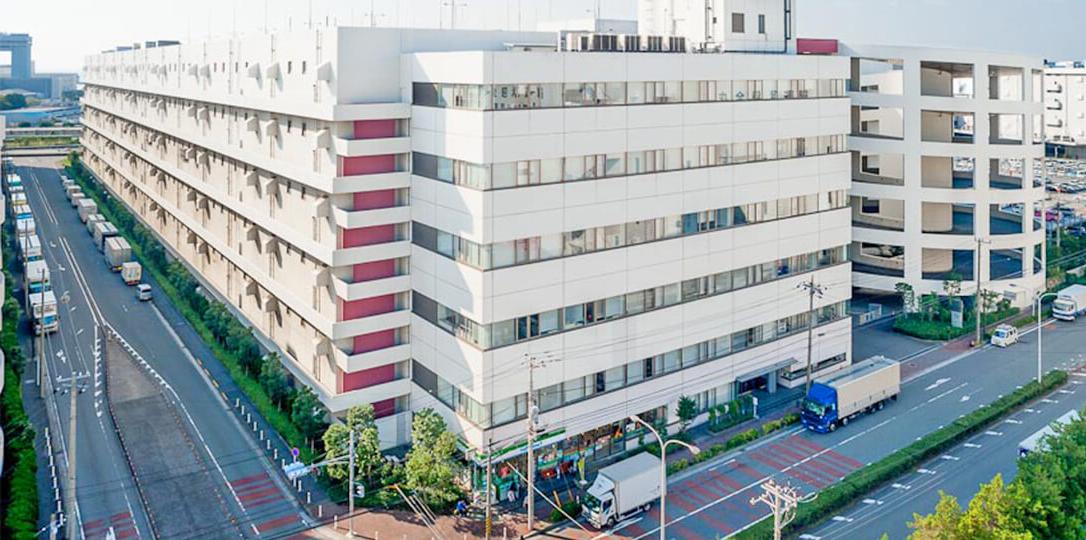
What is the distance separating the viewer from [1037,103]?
77.9 meters

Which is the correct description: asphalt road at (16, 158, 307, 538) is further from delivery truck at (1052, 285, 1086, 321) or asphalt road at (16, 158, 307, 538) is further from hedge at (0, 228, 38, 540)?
delivery truck at (1052, 285, 1086, 321)

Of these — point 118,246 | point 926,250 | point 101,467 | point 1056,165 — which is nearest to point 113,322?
point 118,246

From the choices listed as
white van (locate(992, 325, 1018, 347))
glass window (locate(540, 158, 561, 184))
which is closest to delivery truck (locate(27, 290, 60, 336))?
glass window (locate(540, 158, 561, 184))

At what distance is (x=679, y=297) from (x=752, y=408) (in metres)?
10.2

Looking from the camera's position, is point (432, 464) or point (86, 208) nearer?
point (432, 464)

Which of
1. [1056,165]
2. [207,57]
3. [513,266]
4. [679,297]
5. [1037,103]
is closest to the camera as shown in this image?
[513,266]

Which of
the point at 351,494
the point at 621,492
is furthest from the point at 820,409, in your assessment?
the point at 351,494

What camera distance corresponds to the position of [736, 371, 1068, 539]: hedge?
41688 mm

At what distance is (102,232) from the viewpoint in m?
99.8

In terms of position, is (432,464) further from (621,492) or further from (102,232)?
(102,232)

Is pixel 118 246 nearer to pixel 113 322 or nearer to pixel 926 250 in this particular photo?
pixel 113 322

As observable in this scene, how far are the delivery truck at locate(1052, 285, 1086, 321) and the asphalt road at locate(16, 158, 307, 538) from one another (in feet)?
229

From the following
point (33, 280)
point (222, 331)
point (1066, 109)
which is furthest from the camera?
point (1066, 109)

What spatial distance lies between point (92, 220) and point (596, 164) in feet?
286
